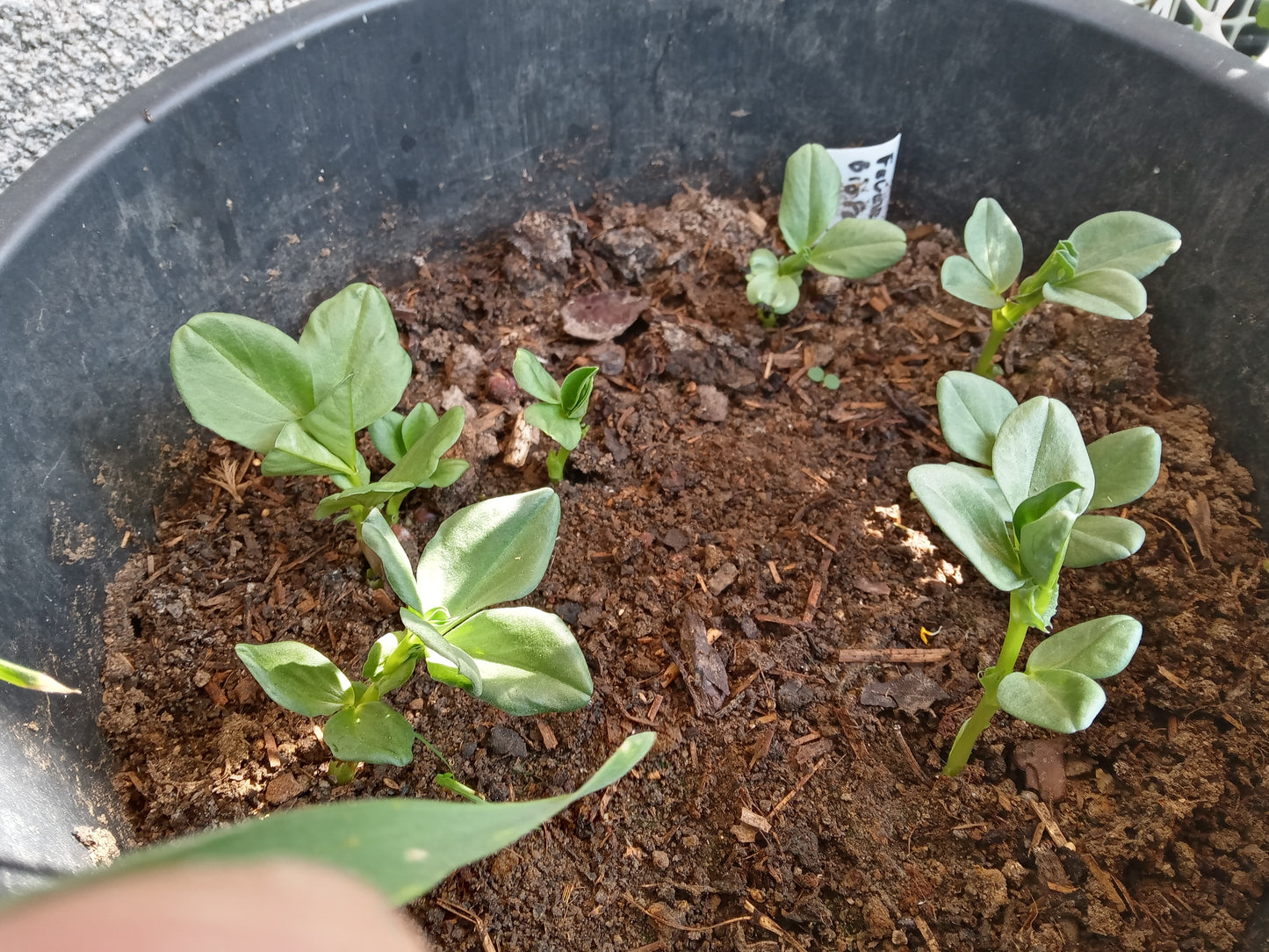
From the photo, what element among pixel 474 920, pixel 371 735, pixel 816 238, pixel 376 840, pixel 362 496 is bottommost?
pixel 474 920

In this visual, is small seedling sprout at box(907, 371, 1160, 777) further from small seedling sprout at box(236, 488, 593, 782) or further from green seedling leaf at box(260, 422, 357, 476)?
green seedling leaf at box(260, 422, 357, 476)

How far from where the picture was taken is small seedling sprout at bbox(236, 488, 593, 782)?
0.75m

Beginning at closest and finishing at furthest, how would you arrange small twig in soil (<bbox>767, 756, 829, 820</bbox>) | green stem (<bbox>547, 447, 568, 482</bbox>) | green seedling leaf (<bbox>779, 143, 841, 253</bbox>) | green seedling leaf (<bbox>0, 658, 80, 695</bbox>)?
green seedling leaf (<bbox>0, 658, 80, 695</bbox>)
small twig in soil (<bbox>767, 756, 829, 820</bbox>)
green stem (<bbox>547, 447, 568, 482</bbox>)
green seedling leaf (<bbox>779, 143, 841, 253</bbox>)

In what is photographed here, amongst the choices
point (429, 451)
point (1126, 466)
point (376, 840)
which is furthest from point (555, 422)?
point (376, 840)

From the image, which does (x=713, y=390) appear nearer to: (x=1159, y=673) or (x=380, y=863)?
(x=1159, y=673)

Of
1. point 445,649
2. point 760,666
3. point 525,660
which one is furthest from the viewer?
point 760,666

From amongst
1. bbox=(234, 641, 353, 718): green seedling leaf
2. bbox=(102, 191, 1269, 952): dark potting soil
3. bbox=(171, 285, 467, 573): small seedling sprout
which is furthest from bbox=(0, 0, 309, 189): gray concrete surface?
bbox=(234, 641, 353, 718): green seedling leaf

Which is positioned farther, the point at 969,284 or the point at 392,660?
the point at 969,284

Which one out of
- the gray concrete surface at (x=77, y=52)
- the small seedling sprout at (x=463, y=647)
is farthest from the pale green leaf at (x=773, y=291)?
the gray concrete surface at (x=77, y=52)

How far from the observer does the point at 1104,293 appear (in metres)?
0.99

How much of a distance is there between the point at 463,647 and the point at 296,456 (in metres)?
0.26

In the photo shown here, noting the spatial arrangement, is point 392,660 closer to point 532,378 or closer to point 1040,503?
point 532,378

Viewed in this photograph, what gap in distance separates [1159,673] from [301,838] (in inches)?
37.3

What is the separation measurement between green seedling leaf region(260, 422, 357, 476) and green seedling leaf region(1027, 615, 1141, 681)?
709 millimetres
